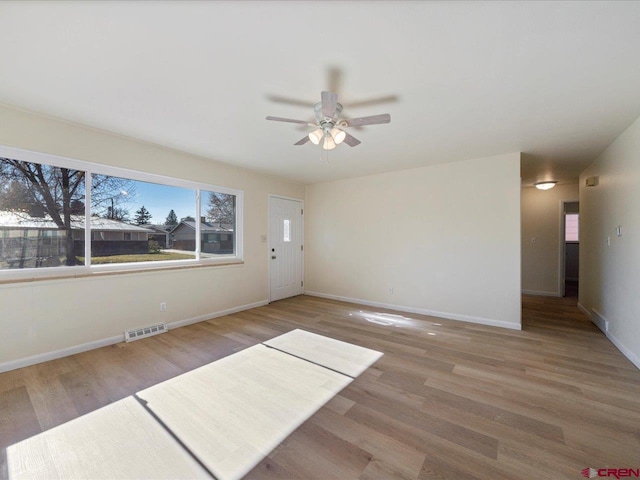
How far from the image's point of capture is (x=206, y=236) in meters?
4.18

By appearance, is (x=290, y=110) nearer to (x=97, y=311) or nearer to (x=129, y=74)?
(x=129, y=74)

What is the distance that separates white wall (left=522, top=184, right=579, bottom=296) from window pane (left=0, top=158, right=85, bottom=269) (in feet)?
26.1

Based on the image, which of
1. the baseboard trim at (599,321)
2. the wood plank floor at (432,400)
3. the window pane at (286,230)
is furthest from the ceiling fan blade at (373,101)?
the baseboard trim at (599,321)

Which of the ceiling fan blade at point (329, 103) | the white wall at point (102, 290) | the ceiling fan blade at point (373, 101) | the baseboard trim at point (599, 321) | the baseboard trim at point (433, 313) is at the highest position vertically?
the ceiling fan blade at point (373, 101)

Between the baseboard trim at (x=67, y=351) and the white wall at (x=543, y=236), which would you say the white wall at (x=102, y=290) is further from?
the white wall at (x=543, y=236)

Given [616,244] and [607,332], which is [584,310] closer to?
[607,332]

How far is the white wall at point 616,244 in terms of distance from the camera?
8.69ft

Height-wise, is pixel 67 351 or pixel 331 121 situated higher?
pixel 331 121

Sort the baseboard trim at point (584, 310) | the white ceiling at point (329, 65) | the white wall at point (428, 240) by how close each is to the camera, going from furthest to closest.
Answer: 1. the baseboard trim at point (584, 310)
2. the white wall at point (428, 240)
3. the white ceiling at point (329, 65)

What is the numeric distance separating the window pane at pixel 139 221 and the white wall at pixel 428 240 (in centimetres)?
271

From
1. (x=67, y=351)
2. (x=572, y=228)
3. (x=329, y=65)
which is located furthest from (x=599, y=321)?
(x=67, y=351)

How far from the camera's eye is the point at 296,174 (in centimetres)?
492

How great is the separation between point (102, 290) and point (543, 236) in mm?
7941

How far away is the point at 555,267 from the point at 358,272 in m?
4.33
